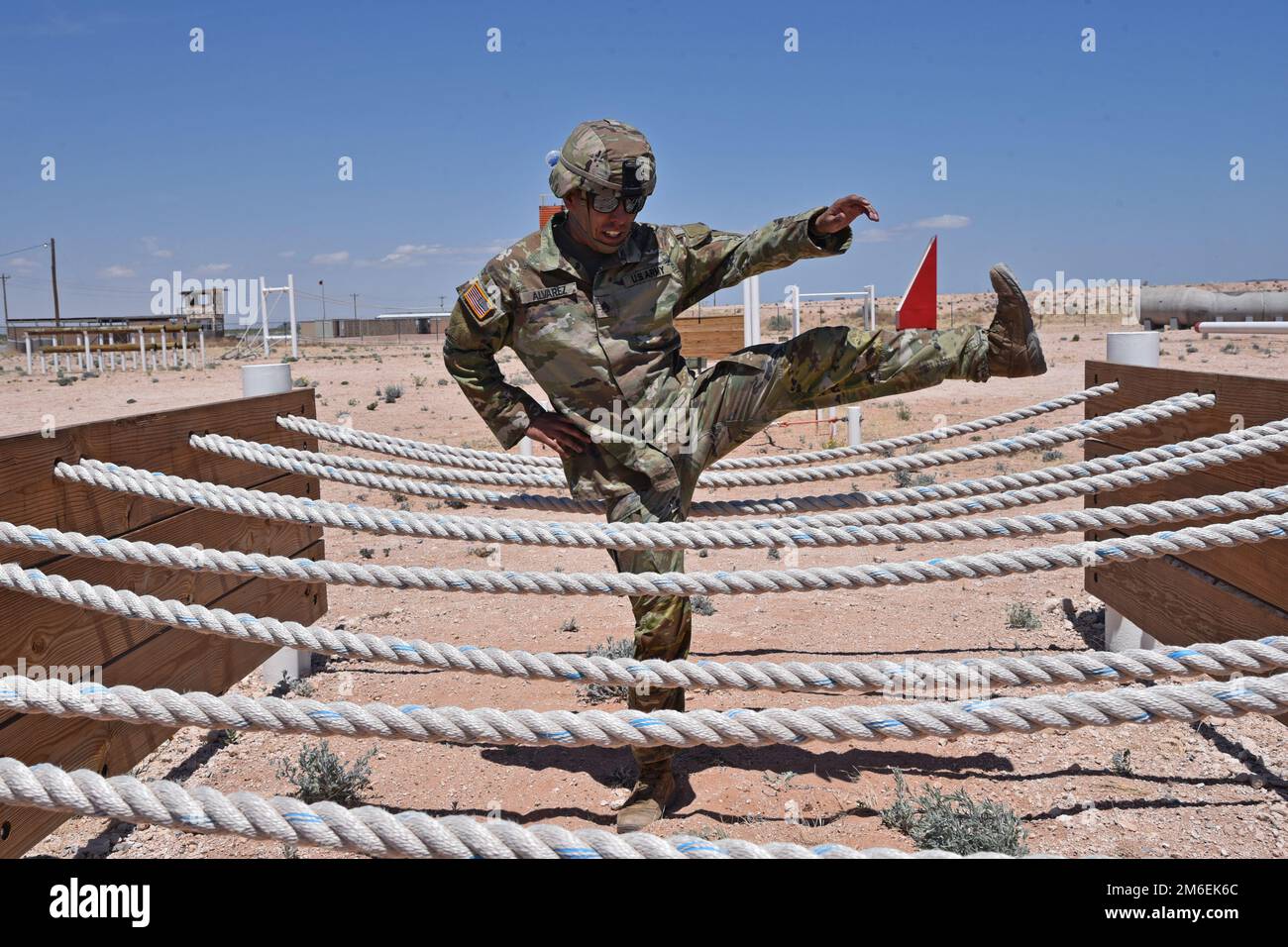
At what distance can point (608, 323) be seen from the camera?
3279 mm

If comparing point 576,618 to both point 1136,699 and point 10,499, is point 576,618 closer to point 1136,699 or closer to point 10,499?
point 10,499

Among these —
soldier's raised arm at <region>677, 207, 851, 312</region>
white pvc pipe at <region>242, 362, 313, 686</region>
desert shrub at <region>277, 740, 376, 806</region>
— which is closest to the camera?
soldier's raised arm at <region>677, 207, 851, 312</region>

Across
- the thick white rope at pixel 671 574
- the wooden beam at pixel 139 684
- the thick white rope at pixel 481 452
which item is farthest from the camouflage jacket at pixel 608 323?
the wooden beam at pixel 139 684

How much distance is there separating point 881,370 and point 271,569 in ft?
6.81

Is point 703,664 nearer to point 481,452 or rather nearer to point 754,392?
point 754,392

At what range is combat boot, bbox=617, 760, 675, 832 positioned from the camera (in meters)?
3.16

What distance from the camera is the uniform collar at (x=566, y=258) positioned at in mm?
3291

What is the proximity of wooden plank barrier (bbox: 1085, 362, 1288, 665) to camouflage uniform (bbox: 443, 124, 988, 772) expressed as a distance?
107cm

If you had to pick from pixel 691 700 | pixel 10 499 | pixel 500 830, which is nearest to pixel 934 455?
pixel 691 700

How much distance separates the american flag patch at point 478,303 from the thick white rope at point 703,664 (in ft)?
4.13

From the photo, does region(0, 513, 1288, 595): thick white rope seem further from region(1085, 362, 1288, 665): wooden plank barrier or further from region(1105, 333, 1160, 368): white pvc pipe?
region(1105, 333, 1160, 368): white pvc pipe

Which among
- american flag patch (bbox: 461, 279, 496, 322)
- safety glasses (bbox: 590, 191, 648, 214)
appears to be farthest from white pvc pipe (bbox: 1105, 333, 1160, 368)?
american flag patch (bbox: 461, 279, 496, 322)

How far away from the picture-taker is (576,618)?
5.63 m
